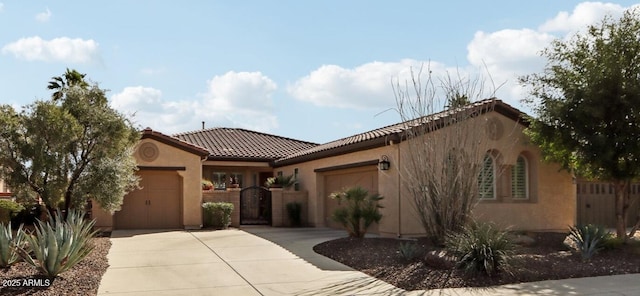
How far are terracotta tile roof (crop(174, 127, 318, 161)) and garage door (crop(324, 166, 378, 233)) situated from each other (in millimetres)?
5132

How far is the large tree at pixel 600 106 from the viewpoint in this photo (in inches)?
544

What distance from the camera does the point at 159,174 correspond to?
21.3 metres

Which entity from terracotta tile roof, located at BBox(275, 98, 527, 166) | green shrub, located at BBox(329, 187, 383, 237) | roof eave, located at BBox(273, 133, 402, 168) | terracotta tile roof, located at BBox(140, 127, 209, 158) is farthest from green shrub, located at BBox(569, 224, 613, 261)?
terracotta tile roof, located at BBox(140, 127, 209, 158)

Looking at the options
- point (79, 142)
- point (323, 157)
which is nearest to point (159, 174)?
point (323, 157)

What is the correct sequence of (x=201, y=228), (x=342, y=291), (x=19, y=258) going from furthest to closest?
1. (x=201, y=228)
2. (x=19, y=258)
3. (x=342, y=291)

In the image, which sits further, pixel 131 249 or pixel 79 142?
pixel 131 249

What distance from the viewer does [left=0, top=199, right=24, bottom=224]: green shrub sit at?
18078mm

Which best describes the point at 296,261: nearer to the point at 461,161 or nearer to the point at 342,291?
the point at 342,291

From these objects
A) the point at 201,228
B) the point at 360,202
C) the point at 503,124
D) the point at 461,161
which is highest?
the point at 503,124

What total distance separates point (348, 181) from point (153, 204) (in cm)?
741

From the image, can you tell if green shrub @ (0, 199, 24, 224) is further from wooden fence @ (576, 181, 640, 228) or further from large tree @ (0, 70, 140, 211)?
wooden fence @ (576, 181, 640, 228)

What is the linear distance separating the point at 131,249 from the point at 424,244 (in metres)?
7.42

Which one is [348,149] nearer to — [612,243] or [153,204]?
[153,204]

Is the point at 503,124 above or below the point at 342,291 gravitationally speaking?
above
